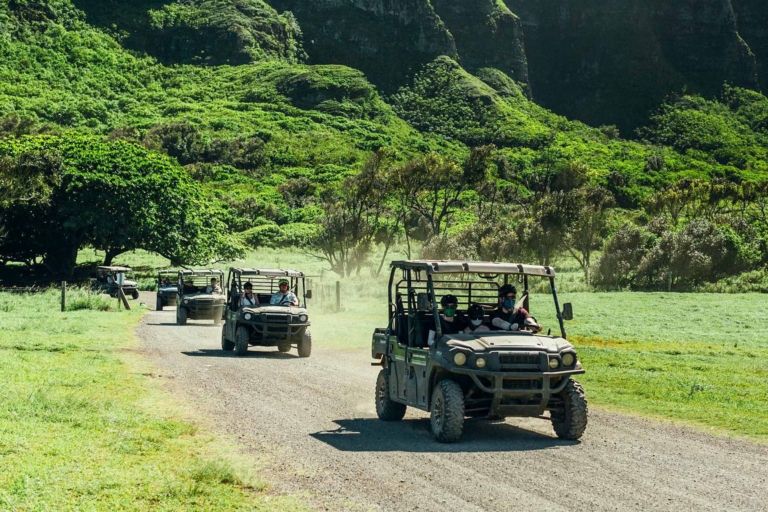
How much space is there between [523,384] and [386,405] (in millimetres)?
2744

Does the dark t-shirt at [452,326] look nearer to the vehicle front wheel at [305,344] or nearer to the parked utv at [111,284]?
the vehicle front wheel at [305,344]

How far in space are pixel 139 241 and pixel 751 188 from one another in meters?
61.3

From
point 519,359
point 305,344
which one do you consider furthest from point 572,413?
point 305,344

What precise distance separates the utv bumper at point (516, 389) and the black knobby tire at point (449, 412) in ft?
0.85

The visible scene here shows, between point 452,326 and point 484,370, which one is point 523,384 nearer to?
point 484,370

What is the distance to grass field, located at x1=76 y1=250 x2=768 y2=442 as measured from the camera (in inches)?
661

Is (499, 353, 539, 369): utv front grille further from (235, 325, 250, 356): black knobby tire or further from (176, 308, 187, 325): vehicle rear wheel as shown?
(176, 308, 187, 325): vehicle rear wheel

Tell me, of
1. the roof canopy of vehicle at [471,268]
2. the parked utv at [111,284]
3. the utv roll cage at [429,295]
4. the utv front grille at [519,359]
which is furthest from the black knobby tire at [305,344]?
the parked utv at [111,284]

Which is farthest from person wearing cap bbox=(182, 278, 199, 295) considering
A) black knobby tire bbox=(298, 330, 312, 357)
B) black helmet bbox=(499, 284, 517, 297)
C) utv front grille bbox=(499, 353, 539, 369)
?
utv front grille bbox=(499, 353, 539, 369)

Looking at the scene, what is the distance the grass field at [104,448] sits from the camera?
941cm

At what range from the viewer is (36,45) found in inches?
7249

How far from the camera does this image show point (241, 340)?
24.6 metres

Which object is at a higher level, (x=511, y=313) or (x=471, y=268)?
(x=471, y=268)

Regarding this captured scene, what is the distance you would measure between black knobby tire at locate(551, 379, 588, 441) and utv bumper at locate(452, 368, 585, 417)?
264 mm
